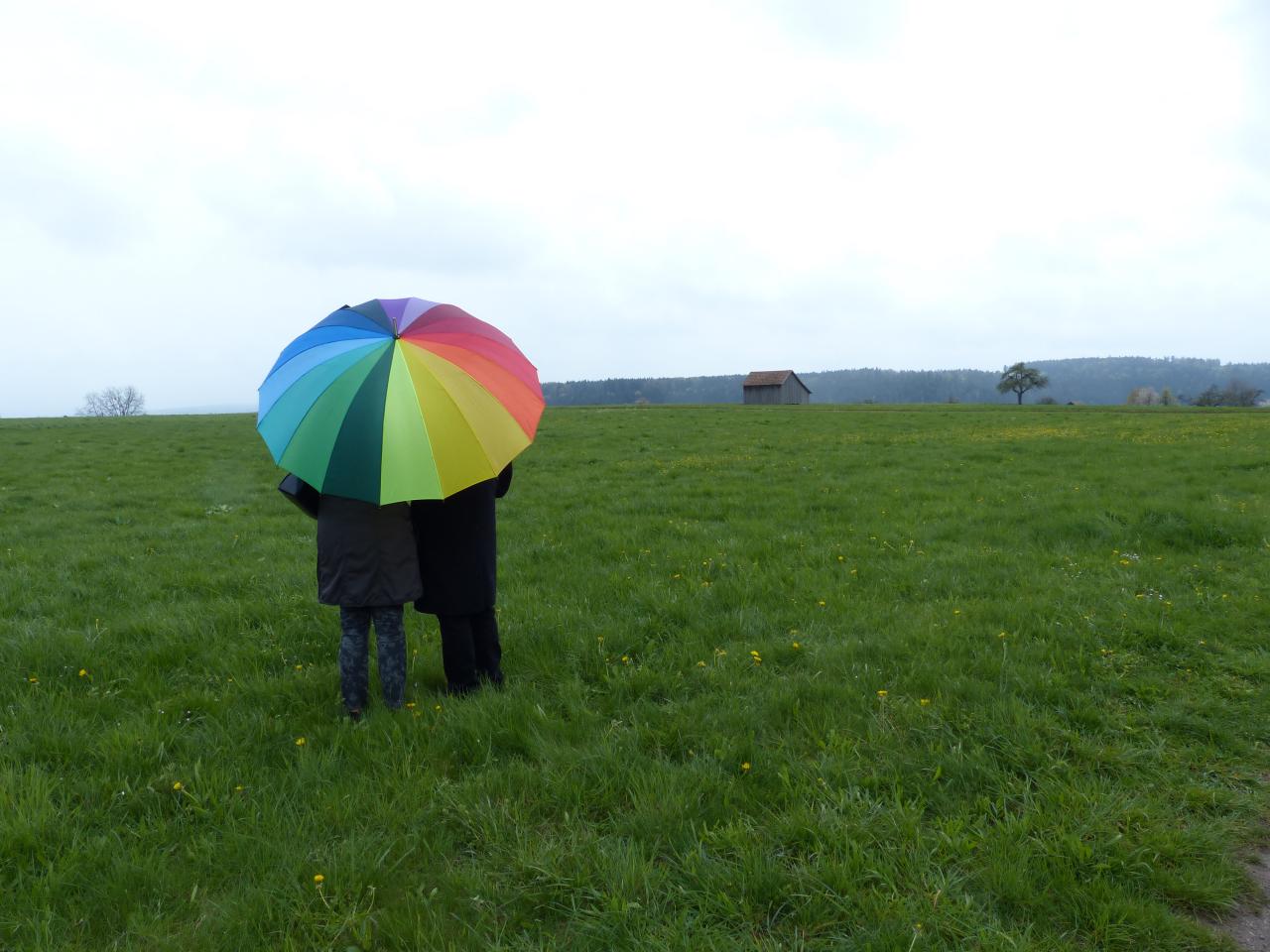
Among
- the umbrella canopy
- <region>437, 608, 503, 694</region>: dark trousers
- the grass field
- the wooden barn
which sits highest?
the wooden barn

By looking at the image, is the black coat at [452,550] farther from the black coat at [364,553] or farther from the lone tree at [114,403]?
the lone tree at [114,403]

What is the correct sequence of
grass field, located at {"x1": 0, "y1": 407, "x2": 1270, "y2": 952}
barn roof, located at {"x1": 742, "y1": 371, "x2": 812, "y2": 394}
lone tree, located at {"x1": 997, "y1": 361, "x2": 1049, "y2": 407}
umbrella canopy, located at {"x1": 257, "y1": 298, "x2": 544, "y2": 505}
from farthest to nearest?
lone tree, located at {"x1": 997, "y1": 361, "x2": 1049, "y2": 407} → barn roof, located at {"x1": 742, "y1": 371, "x2": 812, "y2": 394} → umbrella canopy, located at {"x1": 257, "y1": 298, "x2": 544, "y2": 505} → grass field, located at {"x1": 0, "y1": 407, "x2": 1270, "y2": 952}

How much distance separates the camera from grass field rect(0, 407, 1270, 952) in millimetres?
2904

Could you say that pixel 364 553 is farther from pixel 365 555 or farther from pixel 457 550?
pixel 457 550

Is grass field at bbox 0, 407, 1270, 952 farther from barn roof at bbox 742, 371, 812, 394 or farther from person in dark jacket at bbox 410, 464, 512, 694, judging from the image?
barn roof at bbox 742, 371, 812, 394

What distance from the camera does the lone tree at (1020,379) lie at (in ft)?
344

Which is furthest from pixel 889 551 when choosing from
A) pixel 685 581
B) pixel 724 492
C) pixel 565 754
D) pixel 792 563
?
pixel 565 754

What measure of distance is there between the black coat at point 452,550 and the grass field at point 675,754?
2.19 ft

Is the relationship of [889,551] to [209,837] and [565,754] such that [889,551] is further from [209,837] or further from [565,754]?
[209,837]

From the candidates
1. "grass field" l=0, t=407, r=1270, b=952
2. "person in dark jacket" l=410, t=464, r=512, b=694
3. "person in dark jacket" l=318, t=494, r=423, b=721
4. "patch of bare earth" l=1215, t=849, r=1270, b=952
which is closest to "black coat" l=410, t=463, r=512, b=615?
"person in dark jacket" l=410, t=464, r=512, b=694

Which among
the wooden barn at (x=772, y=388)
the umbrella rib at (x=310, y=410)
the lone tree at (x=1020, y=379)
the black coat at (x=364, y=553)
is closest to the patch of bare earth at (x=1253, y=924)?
the black coat at (x=364, y=553)

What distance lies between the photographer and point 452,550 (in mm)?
4457

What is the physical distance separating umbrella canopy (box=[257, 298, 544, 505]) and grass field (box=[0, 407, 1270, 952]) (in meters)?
1.60

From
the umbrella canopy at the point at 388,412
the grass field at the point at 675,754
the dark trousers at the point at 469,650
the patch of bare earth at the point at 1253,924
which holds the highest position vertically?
the umbrella canopy at the point at 388,412
